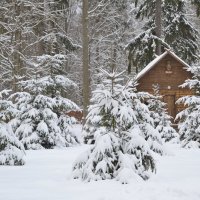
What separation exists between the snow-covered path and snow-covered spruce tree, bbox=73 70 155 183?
315 millimetres

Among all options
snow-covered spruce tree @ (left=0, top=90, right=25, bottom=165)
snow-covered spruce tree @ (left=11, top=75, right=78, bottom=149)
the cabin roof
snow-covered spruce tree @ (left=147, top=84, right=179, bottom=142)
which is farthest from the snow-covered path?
the cabin roof

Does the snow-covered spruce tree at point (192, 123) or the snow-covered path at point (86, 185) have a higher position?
the snow-covered spruce tree at point (192, 123)

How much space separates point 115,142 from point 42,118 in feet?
27.3

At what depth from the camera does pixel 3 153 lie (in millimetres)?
11062

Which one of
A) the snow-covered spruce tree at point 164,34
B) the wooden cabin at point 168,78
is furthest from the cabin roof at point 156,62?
the snow-covered spruce tree at point 164,34

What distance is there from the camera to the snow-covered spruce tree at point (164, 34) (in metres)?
29.1

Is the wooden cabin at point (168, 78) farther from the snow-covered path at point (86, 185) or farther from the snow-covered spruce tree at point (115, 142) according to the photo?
the snow-covered spruce tree at point (115, 142)

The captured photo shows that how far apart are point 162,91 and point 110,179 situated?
1929 cm

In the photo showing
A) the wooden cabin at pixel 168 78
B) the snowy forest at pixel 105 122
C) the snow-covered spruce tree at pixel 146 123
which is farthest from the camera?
the wooden cabin at pixel 168 78

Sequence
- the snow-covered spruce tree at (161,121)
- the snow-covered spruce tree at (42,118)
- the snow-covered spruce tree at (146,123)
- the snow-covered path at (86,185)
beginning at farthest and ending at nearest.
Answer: the snow-covered spruce tree at (161,121) < the snow-covered spruce tree at (42,118) < the snow-covered spruce tree at (146,123) < the snow-covered path at (86,185)

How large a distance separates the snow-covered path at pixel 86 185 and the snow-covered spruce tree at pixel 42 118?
5103 millimetres

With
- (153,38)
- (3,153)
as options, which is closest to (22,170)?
(3,153)

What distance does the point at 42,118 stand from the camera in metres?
16.9

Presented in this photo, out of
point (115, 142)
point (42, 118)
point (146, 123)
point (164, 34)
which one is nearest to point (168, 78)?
point (164, 34)
